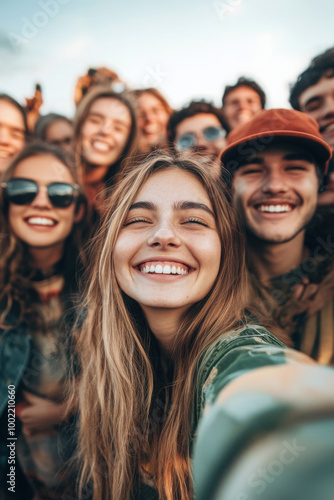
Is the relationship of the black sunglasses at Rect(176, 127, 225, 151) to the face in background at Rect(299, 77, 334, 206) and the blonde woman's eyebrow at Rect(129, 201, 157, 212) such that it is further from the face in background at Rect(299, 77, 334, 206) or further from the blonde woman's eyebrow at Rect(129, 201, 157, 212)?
the blonde woman's eyebrow at Rect(129, 201, 157, 212)

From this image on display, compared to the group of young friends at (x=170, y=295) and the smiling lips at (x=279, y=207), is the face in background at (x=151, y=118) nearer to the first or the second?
the group of young friends at (x=170, y=295)

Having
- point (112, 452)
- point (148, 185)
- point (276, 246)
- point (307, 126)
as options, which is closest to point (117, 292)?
point (148, 185)

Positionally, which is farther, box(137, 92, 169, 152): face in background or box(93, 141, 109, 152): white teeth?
box(137, 92, 169, 152): face in background

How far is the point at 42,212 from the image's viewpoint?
2773 millimetres

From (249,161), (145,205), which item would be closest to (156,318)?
(145,205)

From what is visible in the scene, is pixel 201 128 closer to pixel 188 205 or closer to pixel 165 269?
pixel 188 205

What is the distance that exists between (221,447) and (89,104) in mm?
2918

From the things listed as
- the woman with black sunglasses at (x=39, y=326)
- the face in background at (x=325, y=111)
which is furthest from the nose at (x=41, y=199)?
the face in background at (x=325, y=111)

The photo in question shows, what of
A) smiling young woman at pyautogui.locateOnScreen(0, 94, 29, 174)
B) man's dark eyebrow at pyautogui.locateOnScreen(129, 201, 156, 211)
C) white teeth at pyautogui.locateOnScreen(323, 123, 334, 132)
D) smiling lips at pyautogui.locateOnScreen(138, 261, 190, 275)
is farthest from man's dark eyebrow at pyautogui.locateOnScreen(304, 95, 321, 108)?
smiling young woman at pyautogui.locateOnScreen(0, 94, 29, 174)

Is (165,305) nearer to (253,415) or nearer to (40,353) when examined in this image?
(253,415)

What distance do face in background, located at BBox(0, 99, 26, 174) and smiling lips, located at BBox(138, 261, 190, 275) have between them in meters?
1.91

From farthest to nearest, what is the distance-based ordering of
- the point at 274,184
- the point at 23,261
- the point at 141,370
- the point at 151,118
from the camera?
the point at 151,118 → the point at 23,261 → the point at 274,184 → the point at 141,370

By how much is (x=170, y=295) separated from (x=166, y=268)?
118 mm

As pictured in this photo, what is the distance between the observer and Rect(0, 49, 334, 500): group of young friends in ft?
2.78
